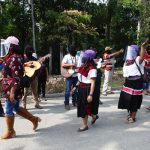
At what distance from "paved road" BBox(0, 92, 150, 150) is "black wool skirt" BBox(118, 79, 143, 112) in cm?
39

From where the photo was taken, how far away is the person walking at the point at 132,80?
27.6ft

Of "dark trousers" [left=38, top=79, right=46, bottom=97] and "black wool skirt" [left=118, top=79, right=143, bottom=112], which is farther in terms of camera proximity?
"dark trousers" [left=38, top=79, right=46, bottom=97]

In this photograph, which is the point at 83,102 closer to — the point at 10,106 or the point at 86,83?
the point at 86,83

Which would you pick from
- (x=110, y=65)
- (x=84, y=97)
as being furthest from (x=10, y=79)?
(x=110, y=65)

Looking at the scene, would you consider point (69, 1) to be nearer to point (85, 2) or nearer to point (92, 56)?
point (85, 2)

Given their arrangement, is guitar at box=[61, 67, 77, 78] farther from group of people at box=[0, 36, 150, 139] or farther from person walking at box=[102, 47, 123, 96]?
person walking at box=[102, 47, 123, 96]

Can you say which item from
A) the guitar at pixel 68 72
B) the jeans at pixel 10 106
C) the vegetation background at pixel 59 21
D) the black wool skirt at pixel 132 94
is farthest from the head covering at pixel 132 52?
the vegetation background at pixel 59 21

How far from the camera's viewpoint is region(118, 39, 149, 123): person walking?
332 inches

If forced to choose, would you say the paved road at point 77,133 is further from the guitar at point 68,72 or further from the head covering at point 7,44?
the head covering at point 7,44

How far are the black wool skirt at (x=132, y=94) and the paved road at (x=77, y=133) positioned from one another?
0.39 metres

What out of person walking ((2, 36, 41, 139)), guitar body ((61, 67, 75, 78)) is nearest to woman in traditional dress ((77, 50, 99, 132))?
person walking ((2, 36, 41, 139))

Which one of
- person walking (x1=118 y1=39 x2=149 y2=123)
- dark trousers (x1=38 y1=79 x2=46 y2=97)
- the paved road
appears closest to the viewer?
the paved road

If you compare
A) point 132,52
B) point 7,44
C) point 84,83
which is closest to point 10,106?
point 7,44

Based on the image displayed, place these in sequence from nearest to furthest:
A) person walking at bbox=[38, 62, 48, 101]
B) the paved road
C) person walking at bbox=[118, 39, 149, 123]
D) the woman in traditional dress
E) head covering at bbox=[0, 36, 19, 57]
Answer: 1. the paved road
2. head covering at bbox=[0, 36, 19, 57]
3. the woman in traditional dress
4. person walking at bbox=[118, 39, 149, 123]
5. person walking at bbox=[38, 62, 48, 101]
